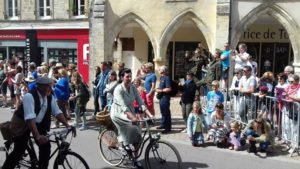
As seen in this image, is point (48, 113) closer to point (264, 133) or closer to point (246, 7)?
point (264, 133)

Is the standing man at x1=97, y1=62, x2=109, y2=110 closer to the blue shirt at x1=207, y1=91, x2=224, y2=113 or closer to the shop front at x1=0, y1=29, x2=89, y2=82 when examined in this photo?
the blue shirt at x1=207, y1=91, x2=224, y2=113

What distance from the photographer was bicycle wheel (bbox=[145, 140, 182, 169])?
23.6 feet

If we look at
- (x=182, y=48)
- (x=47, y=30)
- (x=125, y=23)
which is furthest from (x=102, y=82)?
(x=47, y=30)

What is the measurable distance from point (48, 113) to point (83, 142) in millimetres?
3838

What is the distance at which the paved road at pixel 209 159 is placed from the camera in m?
8.34

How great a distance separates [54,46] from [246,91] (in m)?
15.8

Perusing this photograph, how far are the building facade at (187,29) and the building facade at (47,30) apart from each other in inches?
83.3

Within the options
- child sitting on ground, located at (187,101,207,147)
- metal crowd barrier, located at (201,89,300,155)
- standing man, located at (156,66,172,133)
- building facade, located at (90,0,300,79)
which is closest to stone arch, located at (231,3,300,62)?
building facade, located at (90,0,300,79)

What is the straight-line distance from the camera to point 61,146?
6.43m

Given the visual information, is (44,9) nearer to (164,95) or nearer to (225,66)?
(225,66)

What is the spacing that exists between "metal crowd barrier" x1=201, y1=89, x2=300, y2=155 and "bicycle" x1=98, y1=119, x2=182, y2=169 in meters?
2.99

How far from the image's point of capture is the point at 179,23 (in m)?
18.0

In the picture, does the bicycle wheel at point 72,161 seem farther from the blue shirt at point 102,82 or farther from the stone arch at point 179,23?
the stone arch at point 179,23

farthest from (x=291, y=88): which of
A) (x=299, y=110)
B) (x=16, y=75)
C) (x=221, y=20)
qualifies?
(x=16, y=75)
